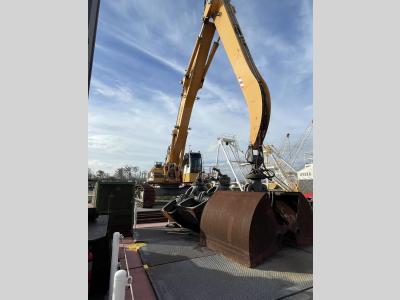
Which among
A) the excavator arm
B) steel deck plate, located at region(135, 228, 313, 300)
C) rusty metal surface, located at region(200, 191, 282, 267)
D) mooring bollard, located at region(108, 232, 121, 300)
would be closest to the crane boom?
the excavator arm

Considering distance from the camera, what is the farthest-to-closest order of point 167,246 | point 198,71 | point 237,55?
point 198,71 → point 237,55 → point 167,246

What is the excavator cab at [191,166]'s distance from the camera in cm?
1671

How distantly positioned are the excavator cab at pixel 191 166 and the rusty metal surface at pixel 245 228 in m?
11.8

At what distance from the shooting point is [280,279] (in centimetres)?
343

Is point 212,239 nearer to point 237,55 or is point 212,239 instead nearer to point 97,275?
point 97,275

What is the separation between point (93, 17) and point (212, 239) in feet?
13.9

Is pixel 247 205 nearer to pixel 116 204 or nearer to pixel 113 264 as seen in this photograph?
pixel 113 264

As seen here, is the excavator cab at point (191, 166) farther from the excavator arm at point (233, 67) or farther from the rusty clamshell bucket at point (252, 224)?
the rusty clamshell bucket at point (252, 224)

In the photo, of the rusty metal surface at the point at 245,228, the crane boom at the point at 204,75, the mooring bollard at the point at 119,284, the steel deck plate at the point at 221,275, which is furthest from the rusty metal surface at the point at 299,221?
the mooring bollard at the point at 119,284

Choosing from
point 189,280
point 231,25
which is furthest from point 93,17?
point 231,25

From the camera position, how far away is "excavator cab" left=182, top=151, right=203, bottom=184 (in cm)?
1671

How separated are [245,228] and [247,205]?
1.34 ft

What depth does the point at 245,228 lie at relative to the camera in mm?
3941

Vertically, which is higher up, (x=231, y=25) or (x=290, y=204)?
(x=231, y=25)
